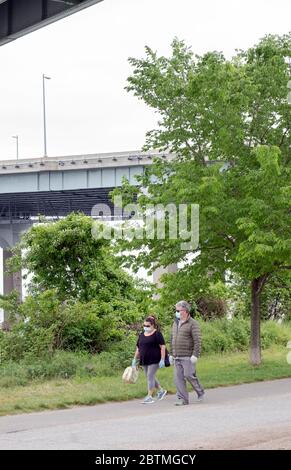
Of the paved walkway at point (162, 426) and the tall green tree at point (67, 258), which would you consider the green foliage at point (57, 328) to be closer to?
the tall green tree at point (67, 258)

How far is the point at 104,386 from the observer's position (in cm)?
1767

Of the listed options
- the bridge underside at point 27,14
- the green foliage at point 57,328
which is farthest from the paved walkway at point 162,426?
the bridge underside at point 27,14

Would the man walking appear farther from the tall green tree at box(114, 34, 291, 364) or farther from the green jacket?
the tall green tree at box(114, 34, 291, 364)

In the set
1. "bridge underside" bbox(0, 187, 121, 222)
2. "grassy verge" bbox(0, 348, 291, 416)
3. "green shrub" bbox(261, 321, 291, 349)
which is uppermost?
"bridge underside" bbox(0, 187, 121, 222)

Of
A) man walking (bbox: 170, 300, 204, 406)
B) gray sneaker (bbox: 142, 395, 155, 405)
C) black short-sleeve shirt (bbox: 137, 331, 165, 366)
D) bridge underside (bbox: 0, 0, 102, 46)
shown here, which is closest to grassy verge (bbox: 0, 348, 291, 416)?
gray sneaker (bbox: 142, 395, 155, 405)

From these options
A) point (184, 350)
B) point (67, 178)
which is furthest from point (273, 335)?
point (67, 178)

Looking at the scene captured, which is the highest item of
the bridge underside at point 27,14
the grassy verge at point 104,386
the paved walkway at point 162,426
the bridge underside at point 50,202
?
the bridge underside at point 27,14

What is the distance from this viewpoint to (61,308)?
77.1ft

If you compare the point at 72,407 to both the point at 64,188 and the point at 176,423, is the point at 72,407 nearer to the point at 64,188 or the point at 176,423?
the point at 176,423

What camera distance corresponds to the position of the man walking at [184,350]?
15.3 metres

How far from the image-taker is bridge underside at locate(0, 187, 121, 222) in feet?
228

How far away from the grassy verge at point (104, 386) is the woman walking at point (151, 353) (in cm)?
66

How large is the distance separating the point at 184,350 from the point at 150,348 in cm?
85
